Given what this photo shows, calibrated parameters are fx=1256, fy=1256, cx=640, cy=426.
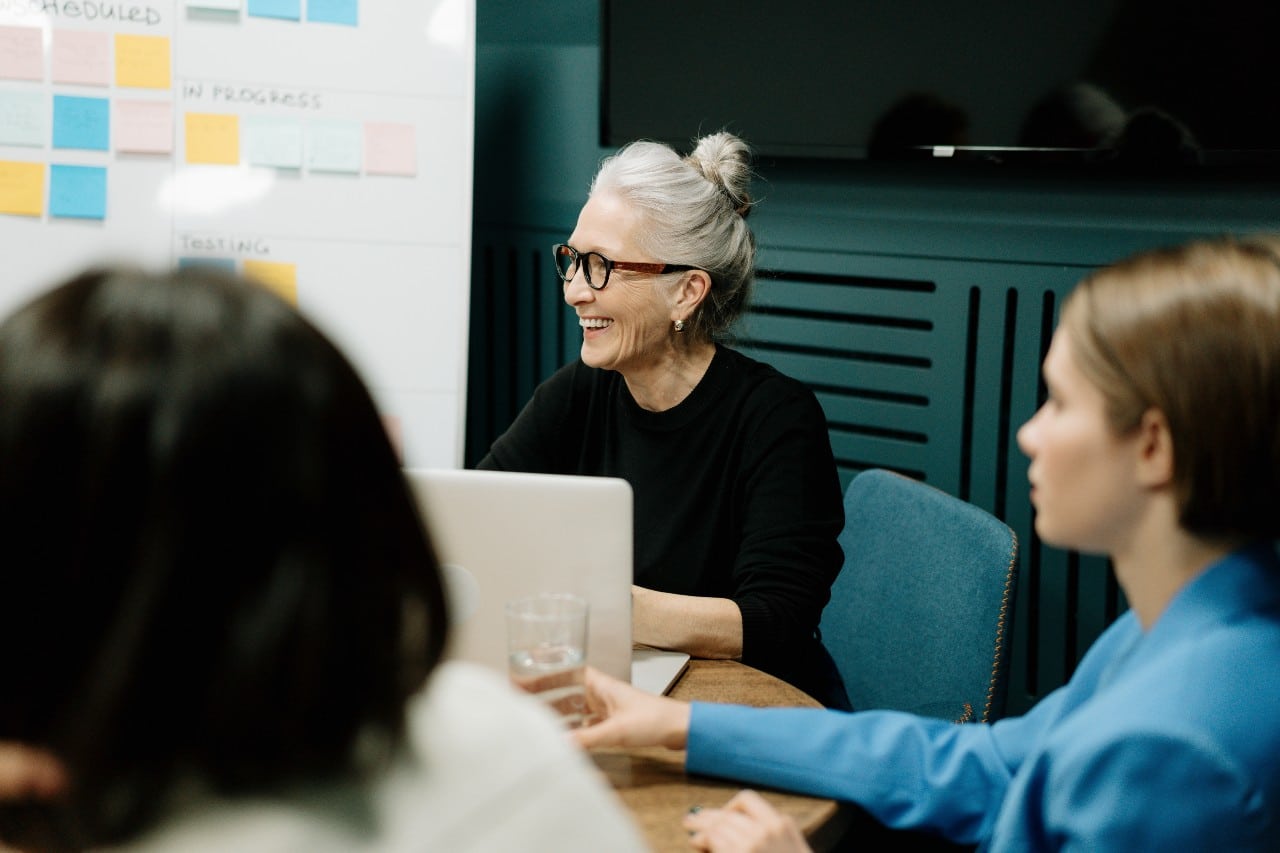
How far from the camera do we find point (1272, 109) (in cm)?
208

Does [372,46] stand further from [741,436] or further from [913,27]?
[741,436]

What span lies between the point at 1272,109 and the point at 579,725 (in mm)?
1610

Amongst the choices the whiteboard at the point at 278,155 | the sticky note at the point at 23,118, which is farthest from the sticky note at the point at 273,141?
the sticky note at the point at 23,118

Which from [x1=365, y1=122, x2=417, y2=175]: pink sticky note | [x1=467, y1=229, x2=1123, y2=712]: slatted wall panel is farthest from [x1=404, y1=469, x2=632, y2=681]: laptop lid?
[x1=365, y1=122, x2=417, y2=175]: pink sticky note

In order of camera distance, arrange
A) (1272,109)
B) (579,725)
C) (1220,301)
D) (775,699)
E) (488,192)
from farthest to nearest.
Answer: (488,192) < (1272,109) < (775,699) < (579,725) < (1220,301)

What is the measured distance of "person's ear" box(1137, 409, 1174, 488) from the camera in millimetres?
947

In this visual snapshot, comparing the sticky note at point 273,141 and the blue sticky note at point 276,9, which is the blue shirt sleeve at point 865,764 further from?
the blue sticky note at point 276,9

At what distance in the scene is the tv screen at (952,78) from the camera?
2125 mm

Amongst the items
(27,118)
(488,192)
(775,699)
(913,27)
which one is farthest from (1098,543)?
(488,192)

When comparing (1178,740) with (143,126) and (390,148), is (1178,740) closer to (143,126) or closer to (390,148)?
(390,148)

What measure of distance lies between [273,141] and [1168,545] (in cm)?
210

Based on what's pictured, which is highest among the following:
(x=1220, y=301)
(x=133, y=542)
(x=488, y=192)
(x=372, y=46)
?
(x=372, y=46)

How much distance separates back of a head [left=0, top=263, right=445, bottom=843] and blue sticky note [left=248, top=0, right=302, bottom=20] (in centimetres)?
216

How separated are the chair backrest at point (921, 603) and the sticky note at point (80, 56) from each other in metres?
1.71
